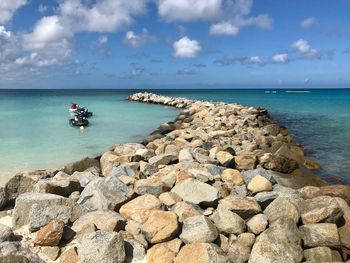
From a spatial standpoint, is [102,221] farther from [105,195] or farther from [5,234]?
[5,234]

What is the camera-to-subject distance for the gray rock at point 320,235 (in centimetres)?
499

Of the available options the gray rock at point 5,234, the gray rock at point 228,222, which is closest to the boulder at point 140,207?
the gray rock at point 228,222

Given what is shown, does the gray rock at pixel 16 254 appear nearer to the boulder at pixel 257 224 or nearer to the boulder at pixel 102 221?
the boulder at pixel 102 221

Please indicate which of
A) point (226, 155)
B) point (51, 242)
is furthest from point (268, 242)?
point (226, 155)

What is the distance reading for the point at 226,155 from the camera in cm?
931

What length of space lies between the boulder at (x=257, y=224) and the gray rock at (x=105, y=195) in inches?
78.4

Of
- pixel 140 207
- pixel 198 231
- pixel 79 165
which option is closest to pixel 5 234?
pixel 140 207

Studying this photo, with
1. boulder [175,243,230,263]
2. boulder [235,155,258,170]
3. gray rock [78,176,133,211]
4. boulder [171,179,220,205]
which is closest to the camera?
boulder [175,243,230,263]

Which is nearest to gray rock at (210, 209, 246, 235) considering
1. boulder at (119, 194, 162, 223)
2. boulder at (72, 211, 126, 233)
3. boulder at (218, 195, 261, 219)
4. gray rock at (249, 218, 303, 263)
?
boulder at (218, 195, 261, 219)

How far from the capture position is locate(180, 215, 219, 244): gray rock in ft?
16.1

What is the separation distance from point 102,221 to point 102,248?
91 cm

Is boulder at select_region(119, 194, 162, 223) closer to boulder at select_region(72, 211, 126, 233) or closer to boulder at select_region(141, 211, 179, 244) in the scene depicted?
boulder at select_region(72, 211, 126, 233)

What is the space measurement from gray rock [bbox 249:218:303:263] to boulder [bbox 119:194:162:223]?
169cm

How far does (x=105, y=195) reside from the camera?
612 cm
